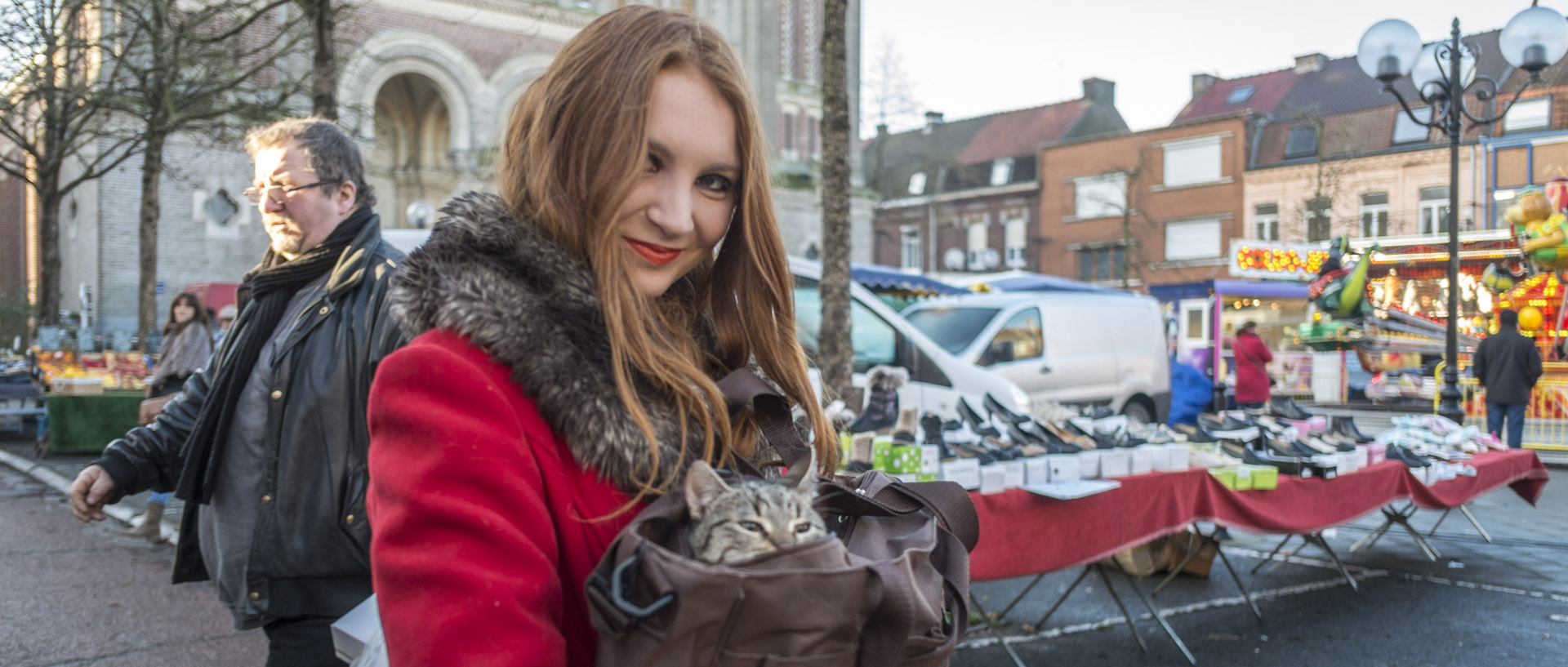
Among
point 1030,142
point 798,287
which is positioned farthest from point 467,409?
point 1030,142

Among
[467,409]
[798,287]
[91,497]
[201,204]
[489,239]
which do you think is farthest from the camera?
[201,204]

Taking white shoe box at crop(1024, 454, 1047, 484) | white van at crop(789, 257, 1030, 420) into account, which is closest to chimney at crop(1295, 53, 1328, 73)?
white van at crop(789, 257, 1030, 420)

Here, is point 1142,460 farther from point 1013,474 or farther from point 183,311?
point 183,311

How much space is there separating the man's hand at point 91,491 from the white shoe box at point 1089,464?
427cm

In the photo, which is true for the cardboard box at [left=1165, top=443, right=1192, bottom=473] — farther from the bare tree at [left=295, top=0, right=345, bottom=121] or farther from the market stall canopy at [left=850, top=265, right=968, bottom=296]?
the market stall canopy at [left=850, top=265, right=968, bottom=296]

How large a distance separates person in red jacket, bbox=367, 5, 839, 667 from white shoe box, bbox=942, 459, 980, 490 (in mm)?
3310

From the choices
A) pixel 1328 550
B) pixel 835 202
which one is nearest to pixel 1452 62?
pixel 835 202

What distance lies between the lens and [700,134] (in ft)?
4.77

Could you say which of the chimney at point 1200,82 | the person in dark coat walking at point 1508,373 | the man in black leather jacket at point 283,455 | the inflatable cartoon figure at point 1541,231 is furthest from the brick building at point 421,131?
the chimney at point 1200,82

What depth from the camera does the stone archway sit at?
31641 mm

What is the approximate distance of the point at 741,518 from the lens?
1.31 metres

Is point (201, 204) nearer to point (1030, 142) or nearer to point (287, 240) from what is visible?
point (287, 240)

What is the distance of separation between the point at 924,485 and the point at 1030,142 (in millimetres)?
50660

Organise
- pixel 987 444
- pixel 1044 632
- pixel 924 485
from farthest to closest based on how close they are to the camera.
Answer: pixel 1044 632, pixel 987 444, pixel 924 485
